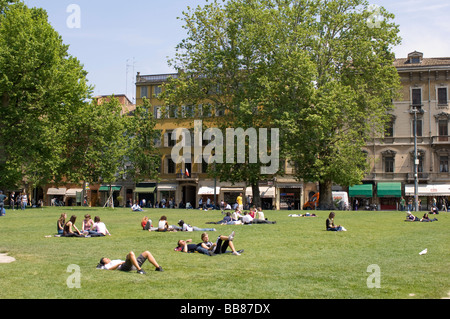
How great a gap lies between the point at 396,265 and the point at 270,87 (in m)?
35.5

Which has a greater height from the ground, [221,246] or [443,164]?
[443,164]

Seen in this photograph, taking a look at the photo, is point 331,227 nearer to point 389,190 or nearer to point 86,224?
point 86,224

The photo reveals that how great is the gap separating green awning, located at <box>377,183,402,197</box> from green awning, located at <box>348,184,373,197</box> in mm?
1066

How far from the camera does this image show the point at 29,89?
44.8 meters

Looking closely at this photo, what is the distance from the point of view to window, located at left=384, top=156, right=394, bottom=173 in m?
66.1

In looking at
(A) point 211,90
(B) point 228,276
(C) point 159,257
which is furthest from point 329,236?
(A) point 211,90

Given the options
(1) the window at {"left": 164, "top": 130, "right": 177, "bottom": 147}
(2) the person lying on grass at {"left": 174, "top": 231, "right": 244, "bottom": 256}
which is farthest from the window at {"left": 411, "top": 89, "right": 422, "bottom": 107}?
(2) the person lying on grass at {"left": 174, "top": 231, "right": 244, "bottom": 256}

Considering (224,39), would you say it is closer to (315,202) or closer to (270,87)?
(270,87)

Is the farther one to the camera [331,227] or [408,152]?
[408,152]

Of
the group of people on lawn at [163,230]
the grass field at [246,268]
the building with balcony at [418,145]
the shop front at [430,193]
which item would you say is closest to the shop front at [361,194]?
the building with balcony at [418,145]

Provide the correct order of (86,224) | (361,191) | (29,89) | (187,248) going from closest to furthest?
(187,248) < (86,224) < (29,89) < (361,191)

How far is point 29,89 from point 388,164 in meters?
42.7

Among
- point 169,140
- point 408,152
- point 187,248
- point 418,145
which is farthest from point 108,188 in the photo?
point 187,248

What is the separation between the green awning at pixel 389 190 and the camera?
64.4 m
